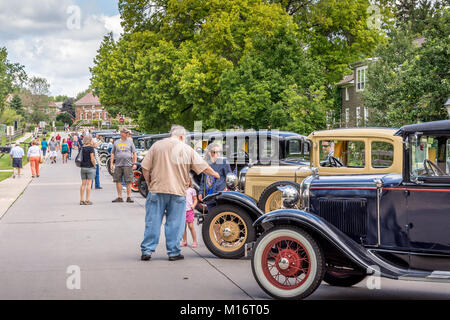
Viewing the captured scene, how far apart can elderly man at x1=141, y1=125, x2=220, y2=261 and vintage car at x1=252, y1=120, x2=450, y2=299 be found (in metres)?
2.26

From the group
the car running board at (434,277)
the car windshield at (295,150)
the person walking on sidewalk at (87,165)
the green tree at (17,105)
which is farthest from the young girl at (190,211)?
the green tree at (17,105)

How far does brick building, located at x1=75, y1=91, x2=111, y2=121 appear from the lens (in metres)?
182

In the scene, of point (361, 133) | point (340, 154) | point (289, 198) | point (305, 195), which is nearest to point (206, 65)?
point (340, 154)

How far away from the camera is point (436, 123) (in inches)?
251

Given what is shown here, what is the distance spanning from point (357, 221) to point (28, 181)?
2193cm

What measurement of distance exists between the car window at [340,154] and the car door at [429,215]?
4.42 m

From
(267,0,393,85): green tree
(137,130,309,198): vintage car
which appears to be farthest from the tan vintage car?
(267,0,393,85): green tree

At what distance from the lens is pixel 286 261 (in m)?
6.39

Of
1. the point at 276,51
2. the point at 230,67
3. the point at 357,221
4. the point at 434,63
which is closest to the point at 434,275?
the point at 357,221

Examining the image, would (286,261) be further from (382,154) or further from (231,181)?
(382,154)

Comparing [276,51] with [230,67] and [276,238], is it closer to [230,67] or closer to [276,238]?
[230,67]

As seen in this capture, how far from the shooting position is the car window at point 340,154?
10.8 meters

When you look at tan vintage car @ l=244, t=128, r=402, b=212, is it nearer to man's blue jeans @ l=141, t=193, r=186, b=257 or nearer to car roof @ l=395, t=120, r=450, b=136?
man's blue jeans @ l=141, t=193, r=186, b=257

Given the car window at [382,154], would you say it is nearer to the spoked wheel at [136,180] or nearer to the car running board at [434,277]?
the car running board at [434,277]
